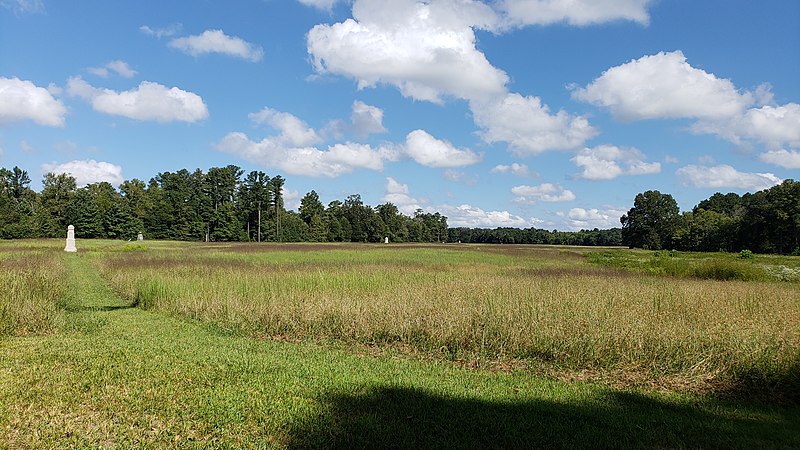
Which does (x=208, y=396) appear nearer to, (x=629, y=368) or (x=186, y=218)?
(x=629, y=368)

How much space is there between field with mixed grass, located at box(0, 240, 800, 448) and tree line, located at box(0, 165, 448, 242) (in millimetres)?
69184

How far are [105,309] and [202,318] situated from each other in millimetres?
3430

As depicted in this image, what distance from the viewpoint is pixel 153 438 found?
4465 millimetres

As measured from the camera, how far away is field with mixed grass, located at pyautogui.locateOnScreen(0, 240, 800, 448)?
480 centimetres

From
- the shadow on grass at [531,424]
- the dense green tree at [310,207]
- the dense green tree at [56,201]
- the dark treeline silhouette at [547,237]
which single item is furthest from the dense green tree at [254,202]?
the shadow on grass at [531,424]

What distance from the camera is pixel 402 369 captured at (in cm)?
733

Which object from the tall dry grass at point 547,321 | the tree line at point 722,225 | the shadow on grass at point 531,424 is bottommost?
the shadow on grass at point 531,424

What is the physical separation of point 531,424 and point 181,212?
85.0 meters

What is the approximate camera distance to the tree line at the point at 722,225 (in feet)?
189

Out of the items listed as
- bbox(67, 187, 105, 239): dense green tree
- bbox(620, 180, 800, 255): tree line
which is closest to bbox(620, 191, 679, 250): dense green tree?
bbox(620, 180, 800, 255): tree line

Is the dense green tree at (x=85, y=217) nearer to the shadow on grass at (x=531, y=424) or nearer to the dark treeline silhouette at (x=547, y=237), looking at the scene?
the shadow on grass at (x=531, y=424)

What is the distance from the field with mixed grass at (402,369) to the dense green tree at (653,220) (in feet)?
255

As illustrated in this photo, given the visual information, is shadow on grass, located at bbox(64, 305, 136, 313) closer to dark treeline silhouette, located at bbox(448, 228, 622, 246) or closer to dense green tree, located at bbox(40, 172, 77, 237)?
dense green tree, located at bbox(40, 172, 77, 237)

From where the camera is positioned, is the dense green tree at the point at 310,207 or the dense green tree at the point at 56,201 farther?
the dense green tree at the point at 310,207
